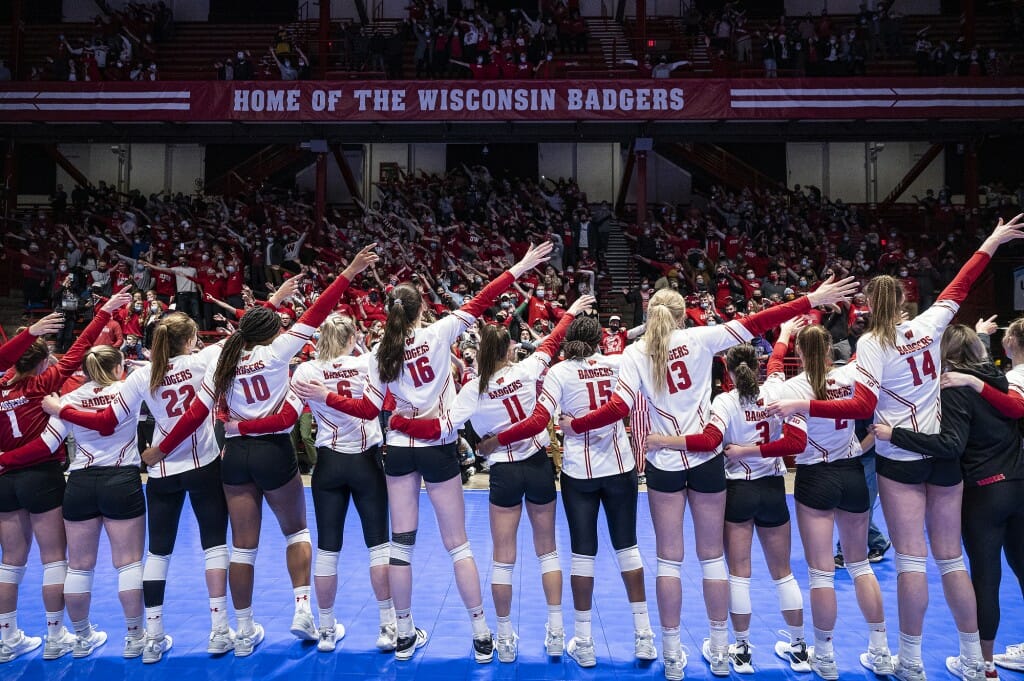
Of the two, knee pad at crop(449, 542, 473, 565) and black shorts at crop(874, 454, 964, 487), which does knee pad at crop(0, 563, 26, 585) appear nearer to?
knee pad at crop(449, 542, 473, 565)

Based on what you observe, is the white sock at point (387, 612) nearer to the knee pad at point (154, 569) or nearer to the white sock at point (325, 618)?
the white sock at point (325, 618)

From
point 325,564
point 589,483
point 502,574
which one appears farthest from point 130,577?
point 589,483

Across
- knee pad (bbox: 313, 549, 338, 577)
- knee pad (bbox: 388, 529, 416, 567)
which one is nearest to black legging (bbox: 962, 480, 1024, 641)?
knee pad (bbox: 388, 529, 416, 567)

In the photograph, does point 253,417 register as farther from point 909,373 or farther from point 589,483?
point 909,373

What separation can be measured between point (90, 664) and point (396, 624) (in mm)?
1962

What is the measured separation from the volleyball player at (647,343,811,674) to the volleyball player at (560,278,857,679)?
10 centimetres

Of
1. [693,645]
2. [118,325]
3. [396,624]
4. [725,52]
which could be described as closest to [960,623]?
[693,645]

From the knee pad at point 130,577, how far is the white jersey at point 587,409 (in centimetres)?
284

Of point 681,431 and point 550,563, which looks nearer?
point 681,431

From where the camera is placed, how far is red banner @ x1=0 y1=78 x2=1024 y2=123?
18.8 m

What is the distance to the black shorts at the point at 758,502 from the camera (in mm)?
4863

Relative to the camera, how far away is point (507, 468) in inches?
201

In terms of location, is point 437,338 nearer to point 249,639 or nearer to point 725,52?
point 249,639

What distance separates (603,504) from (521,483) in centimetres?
54
